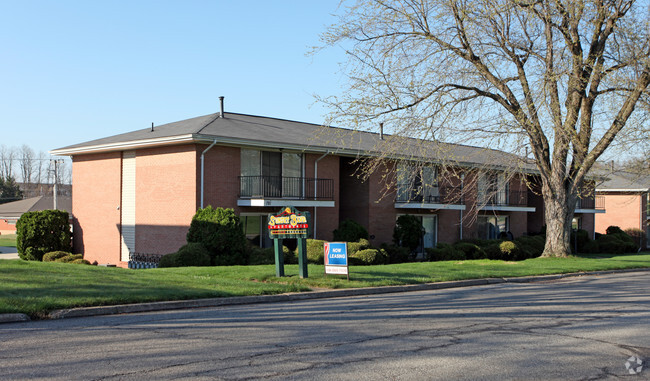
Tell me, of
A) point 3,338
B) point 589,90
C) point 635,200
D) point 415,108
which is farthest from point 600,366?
point 635,200

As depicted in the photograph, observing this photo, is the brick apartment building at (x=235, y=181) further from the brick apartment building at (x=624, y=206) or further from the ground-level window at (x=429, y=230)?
the brick apartment building at (x=624, y=206)

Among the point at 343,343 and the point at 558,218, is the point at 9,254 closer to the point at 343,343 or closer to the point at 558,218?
the point at 558,218

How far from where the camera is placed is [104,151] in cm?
2839

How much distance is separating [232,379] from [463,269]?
49.8 ft

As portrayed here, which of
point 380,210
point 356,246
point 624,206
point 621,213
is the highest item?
point 624,206

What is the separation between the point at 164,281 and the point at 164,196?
11.7 metres

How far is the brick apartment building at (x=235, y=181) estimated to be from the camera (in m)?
24.6

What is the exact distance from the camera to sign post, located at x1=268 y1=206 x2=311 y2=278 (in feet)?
53.4

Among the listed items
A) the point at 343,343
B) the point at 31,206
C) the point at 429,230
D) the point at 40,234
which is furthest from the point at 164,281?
the point at 31,206

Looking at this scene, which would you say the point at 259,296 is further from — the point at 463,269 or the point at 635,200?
the point at 635,200

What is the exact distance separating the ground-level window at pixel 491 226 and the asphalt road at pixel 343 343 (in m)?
25.0

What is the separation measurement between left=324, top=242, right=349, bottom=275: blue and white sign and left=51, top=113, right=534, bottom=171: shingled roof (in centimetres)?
582

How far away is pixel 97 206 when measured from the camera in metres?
29.1

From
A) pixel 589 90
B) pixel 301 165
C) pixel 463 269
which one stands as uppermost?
pixel 589 90
